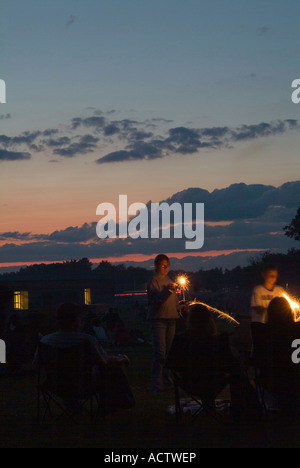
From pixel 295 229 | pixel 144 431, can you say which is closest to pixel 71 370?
pixel 144 431

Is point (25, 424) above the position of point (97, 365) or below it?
below

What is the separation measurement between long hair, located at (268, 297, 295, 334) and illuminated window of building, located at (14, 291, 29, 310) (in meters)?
57.2

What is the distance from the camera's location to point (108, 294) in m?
75.7

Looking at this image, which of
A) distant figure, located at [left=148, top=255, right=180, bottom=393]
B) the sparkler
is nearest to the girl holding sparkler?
distant figure, located at [left=148, top=255, right=180, bottom=393]

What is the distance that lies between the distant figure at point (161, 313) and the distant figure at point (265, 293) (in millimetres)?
1214

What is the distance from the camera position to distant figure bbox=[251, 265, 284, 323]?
30.6 feet

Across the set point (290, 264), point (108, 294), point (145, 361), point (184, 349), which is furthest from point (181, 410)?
point (108, 294)

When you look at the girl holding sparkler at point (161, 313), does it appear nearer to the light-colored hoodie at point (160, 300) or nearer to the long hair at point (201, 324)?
the light-colored hoodie at point (160, 300)

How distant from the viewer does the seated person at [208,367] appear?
7.84 m

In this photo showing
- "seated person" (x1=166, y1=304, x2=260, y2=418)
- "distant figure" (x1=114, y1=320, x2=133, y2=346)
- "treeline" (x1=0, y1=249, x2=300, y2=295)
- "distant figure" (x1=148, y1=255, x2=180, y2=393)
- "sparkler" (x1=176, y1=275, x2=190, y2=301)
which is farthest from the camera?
"treeline" (x1=0, y1=249, x2=300, y2=295)

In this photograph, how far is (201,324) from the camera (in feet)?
26.5

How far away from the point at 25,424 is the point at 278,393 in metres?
2.62

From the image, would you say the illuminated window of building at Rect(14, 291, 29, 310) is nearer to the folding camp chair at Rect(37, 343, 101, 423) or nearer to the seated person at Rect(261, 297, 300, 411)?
the folding camp chair at Rect(37, 343, 101, 423)
